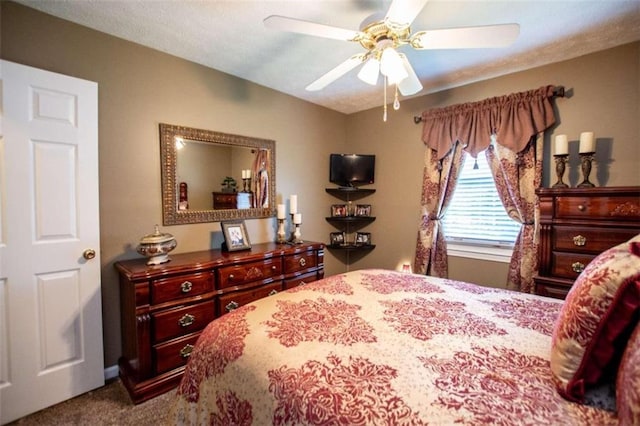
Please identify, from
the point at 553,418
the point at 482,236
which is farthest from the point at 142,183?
the point at 482,236

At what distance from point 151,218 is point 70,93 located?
3.16 ft

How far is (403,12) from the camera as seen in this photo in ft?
4.32

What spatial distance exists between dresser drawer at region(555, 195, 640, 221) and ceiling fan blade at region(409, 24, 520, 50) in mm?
1266

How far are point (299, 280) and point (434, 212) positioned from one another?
64.3 inches

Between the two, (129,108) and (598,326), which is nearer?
(598,326)

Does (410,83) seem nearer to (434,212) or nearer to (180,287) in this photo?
(434,212)

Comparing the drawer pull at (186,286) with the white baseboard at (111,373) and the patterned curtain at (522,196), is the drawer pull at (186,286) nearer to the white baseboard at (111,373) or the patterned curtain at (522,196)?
the white baseboard at (111,373)

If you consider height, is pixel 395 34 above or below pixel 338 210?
above

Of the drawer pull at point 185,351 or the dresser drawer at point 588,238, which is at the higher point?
the dresser drawer at point 588,238

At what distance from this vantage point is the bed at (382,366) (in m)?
0.74

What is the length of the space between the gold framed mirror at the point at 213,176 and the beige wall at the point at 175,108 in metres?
0.07

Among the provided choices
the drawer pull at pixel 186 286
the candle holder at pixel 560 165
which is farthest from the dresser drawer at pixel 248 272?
the candle holder at pixel 560 165

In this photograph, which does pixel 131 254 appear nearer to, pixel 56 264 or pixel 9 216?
pixel 56 264

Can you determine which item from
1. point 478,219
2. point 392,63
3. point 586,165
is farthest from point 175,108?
point 586,165
